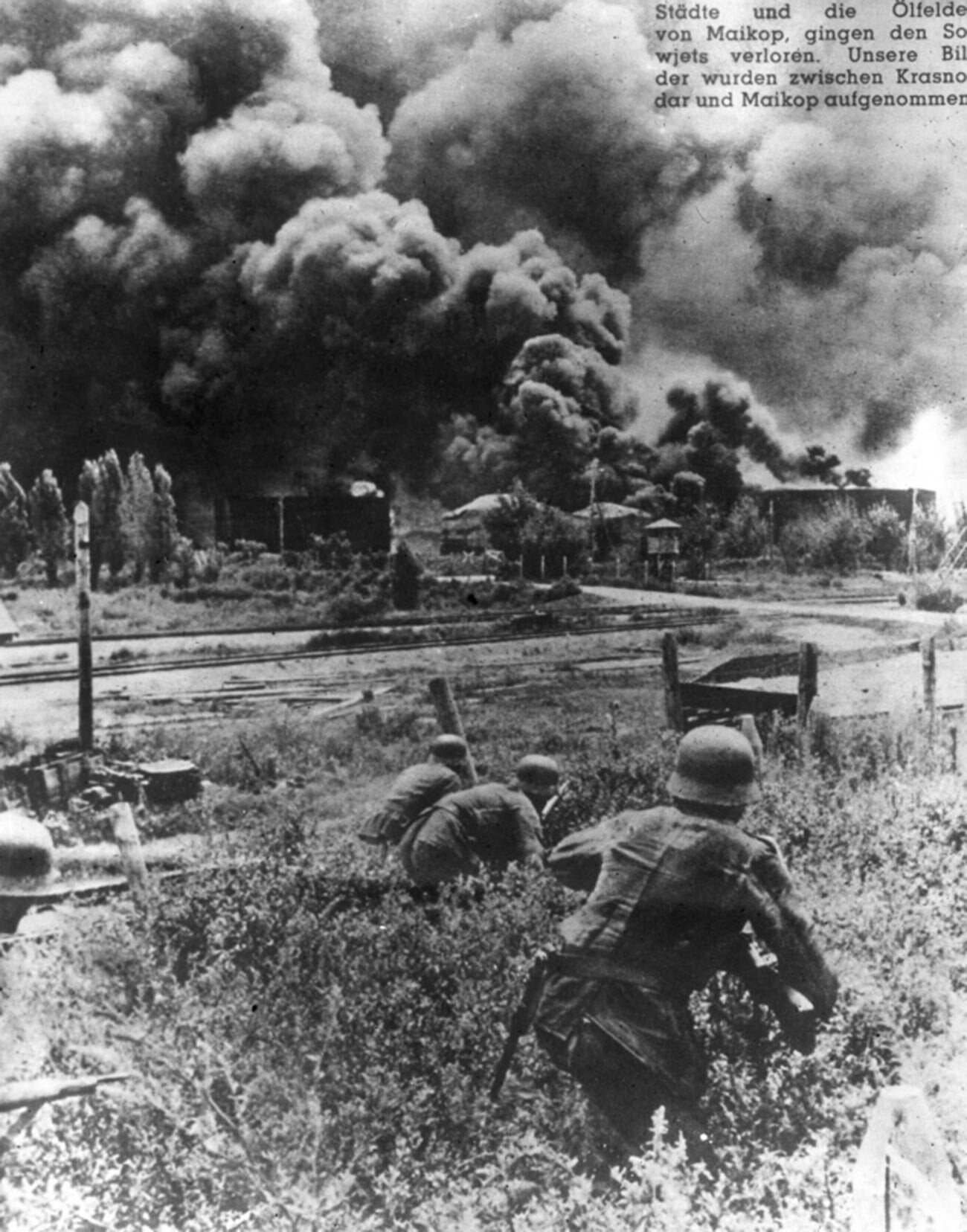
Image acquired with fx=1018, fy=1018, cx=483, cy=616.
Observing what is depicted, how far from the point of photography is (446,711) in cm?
396

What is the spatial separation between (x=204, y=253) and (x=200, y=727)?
5.84 feet

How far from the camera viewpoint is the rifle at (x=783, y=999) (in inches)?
122

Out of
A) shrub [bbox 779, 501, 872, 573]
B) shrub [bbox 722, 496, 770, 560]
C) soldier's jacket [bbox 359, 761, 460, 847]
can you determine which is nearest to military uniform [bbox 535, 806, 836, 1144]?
soldier's jacket [bbox 359, 761, 460, 847]

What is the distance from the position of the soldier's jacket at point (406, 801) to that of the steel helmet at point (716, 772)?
0.95 metres

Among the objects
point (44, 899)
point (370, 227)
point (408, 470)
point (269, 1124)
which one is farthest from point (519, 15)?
point (269, 1124)

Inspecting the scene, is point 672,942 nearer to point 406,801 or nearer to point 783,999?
point 783,999

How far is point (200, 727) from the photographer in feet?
12.6

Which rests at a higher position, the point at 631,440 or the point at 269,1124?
the point at 631,440

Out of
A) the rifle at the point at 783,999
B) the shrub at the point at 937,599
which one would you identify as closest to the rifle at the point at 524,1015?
the rifle at the point at 783,999

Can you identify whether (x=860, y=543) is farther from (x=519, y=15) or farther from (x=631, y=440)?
(x=519, y=15)

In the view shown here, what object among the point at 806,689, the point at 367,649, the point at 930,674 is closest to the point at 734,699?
the point at 806,689

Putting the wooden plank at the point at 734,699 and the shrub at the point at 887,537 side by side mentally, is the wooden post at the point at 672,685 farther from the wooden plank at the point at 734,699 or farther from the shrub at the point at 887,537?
the shrub at the point at 887,537

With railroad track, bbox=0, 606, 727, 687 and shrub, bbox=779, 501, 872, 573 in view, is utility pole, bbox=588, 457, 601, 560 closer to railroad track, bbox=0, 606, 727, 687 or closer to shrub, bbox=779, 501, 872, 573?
railroad track, bbox=0, 606, 727, 687

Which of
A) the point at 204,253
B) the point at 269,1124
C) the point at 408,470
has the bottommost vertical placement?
the point at 269,1124
